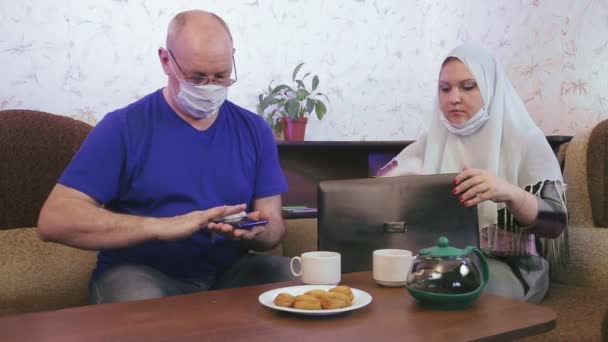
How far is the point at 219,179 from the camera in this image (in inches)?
66.0

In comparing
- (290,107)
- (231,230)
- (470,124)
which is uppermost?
(290,107)

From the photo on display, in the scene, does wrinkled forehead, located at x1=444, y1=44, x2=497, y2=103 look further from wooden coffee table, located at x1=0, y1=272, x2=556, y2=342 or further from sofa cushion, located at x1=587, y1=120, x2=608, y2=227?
wooden coffee table, located at x1=0, y1=272, x2=556, y2=342

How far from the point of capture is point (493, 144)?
72.6 inches

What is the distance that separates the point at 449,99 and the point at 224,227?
0.87m

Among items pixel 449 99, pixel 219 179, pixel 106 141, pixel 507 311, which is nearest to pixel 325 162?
pixel 449 99

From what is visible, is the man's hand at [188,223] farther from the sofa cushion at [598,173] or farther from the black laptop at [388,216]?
the sofa cushion at [598,173]

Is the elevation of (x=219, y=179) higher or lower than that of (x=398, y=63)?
lower

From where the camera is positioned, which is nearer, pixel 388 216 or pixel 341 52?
pixel 388 216

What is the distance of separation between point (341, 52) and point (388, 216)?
1.76 m

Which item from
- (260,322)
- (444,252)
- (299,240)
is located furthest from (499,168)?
(260,322)

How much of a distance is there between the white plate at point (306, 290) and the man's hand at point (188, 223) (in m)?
0.30

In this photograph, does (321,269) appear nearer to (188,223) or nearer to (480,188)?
(188,223)

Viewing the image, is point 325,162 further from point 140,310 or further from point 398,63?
point 140,310

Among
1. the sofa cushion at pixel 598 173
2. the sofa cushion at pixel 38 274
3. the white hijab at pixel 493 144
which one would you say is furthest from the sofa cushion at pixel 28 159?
the sofa cushion at pixel 598 173
